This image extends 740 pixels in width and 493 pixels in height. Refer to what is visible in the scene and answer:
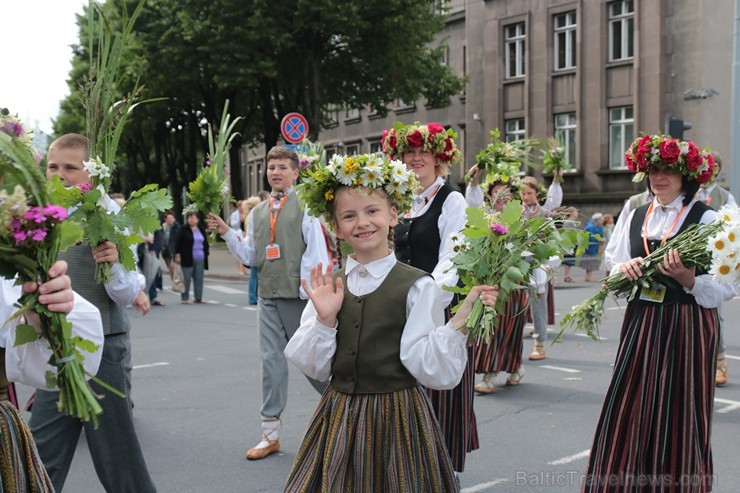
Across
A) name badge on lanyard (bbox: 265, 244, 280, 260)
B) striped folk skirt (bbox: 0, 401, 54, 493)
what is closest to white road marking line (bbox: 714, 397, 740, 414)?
name badge on lanyard (bbox: 265, 244, 280, 260)

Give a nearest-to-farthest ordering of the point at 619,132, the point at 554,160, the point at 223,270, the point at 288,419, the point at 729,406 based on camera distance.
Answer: the point at 288,419, the point at 729,406, the point at 554,160, the point at 223,270, the point at 619,132

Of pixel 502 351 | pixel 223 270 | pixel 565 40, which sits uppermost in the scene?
pixel 565 40

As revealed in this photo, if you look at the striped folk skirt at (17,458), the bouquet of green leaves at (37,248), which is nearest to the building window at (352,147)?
the striped folk skirt at (17,458)

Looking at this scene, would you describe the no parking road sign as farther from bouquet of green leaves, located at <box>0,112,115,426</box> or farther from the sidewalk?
bouquet of green leaves, located at <box>0,112,115,426</box>

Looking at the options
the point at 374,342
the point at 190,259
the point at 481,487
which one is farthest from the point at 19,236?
the point at 190,259

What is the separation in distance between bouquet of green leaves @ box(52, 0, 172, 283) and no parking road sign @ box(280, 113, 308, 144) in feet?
36.9

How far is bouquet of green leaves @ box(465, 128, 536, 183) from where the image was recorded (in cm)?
789

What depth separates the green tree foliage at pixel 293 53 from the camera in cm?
2567

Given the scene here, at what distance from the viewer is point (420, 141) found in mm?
4938

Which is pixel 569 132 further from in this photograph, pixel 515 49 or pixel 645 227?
pixel 645 227

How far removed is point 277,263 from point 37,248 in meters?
3.62

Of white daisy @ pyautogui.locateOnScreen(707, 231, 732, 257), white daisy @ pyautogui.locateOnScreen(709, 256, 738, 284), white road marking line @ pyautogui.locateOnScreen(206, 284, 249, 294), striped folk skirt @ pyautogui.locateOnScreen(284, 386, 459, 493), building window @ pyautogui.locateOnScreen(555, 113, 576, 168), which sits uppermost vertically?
building window @ pyautogui.locateOnScreen(555, 113, 576, 168)

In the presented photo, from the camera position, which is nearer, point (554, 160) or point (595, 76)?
point (554, 160)

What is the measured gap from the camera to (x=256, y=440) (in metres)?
6.19
